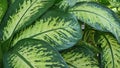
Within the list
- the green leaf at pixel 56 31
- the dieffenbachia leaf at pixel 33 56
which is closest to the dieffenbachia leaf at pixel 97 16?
the green leaf at pixel 56 31

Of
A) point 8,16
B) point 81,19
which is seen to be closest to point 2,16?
point 8,16

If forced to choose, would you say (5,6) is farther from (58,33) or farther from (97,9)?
(97,9)

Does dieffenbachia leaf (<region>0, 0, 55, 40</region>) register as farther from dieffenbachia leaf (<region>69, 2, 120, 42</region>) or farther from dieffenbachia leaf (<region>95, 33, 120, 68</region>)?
dieffenbachia leaf (<region>95, 33, 120, 68</region>)

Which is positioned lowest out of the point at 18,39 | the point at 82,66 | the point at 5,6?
the point at 82,66

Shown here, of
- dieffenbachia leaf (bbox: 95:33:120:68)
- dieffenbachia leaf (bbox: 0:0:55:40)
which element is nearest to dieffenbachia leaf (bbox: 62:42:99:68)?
dieffenbachia leaf (bbox: 95:33:120:68)

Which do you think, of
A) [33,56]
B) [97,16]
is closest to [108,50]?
[97,16]

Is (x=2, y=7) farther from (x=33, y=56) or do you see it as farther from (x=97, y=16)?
(x=97, y=16)
